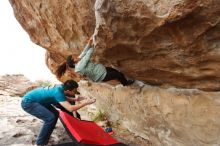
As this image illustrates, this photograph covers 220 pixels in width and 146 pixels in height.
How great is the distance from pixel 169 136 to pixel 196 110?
118cm

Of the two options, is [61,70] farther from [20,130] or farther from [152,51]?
[152,51]

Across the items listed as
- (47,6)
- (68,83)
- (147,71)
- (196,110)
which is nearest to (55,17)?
(47,6)

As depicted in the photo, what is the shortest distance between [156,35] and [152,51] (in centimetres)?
52

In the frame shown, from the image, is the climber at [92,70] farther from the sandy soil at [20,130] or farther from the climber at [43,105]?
the sandy soil at [20,130]

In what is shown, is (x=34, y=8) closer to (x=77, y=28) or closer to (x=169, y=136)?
(x=77, y=28)

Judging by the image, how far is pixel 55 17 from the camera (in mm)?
7934

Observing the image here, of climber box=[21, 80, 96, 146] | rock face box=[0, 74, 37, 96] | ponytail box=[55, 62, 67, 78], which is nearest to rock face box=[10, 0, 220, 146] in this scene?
climber box=[21, 80, 96, 146]

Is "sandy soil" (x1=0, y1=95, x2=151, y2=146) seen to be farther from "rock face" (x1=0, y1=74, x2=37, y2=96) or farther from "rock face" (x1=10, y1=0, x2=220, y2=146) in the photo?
"rock face" (x1=0, y1=74, x2=37, y2=96)

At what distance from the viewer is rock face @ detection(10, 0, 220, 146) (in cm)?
457

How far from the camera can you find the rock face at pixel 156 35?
4383 millimetres

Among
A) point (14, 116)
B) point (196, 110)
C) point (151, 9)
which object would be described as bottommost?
point (14, 116)

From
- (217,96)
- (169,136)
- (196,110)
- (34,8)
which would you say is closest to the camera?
(217,96)

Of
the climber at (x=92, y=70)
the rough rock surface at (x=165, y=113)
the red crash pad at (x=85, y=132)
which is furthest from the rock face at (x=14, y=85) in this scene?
the red crash pad at (x=85, y=132)

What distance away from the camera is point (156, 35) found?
16.6 feet
